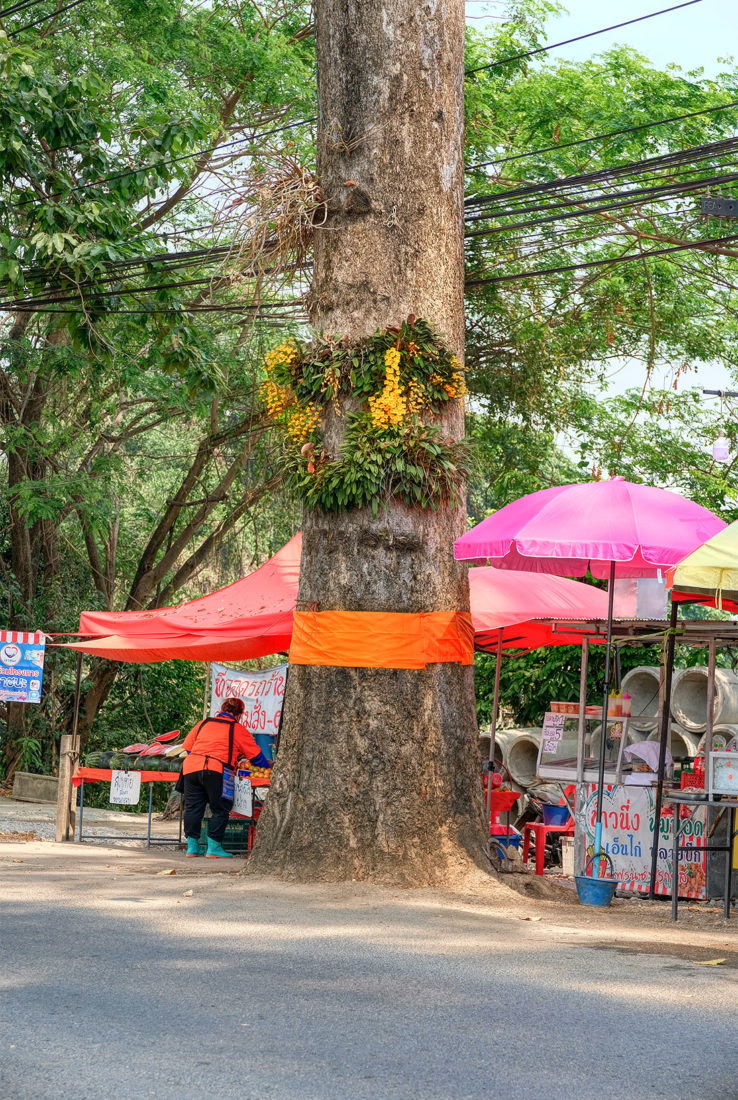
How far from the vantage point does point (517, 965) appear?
6457mm

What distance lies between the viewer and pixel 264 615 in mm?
12164

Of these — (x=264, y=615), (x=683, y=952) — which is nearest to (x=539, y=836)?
(x=264, y=615)

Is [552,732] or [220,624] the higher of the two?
[220,624]

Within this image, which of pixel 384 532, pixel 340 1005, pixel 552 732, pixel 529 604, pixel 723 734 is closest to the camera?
pixel 340 1005

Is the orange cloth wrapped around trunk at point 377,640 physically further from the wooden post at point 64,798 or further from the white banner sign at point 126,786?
the wooden post at point 64,798

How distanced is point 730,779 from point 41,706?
15.7 metres

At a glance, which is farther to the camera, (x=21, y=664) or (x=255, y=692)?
(x=255, y=692)

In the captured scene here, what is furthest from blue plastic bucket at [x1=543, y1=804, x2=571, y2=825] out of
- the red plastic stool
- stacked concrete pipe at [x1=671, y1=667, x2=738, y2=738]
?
stacked concrete pipe at [x1=671, y1=667, x2=738, y2=738]

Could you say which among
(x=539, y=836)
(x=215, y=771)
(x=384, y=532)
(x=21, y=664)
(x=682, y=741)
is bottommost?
(x=539, y=836)

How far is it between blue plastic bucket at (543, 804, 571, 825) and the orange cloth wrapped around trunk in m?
5.03

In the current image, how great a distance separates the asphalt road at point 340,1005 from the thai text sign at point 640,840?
2.83 metres

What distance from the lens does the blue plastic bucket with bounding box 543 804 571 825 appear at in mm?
13930

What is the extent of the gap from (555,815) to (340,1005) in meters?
8.88

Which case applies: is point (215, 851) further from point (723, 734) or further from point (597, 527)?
point (597, 527)
